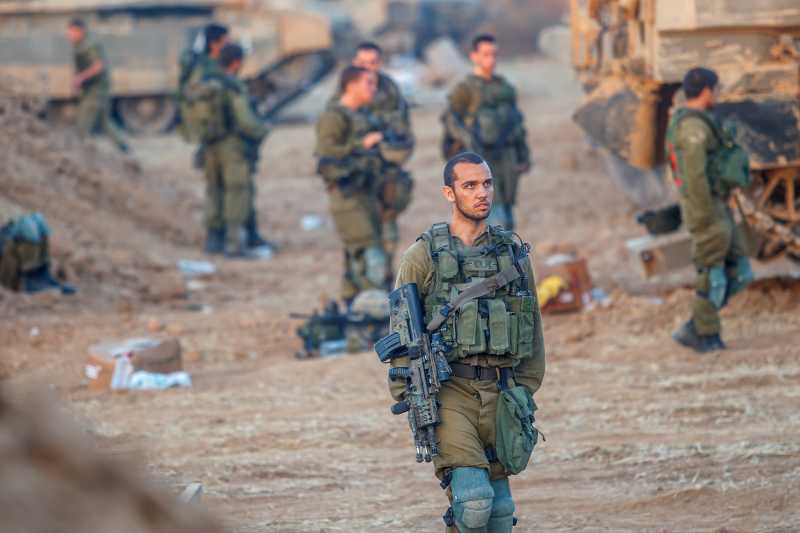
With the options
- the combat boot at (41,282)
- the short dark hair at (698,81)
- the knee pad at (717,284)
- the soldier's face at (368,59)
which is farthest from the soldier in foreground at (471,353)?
the combat boot at (41,282)

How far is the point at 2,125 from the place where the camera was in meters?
12.7

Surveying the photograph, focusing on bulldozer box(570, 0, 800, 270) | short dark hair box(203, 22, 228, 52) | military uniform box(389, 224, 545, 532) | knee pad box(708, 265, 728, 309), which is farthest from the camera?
short dark hair box(203, 22, 228, 52)

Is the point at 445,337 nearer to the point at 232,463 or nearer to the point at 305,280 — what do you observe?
the point at 232,463

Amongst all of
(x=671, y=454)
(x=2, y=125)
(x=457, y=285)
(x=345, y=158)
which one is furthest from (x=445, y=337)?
(x=2, y=125)

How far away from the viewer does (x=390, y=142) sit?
8406 millimetres

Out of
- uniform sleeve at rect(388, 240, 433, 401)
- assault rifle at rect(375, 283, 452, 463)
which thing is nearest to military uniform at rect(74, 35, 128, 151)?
uniform sleeve at rect(388, 240, 433, 401)

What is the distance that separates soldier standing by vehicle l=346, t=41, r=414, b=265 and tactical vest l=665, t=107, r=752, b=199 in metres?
2.08

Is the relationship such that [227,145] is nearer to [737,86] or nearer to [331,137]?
[331,137]

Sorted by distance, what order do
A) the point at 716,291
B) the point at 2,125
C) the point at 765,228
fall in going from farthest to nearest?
the point at 2,125
the point at 765,228
the point at 716,291

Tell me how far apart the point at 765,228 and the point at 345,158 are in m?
2.59

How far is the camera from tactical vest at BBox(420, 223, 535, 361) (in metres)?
4.06

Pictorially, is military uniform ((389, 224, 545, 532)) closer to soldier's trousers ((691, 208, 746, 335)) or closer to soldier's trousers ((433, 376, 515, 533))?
soldier's trousers ((433, 376, 515, 533))

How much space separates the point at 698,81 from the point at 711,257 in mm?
936

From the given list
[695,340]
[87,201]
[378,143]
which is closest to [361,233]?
[378,143]
